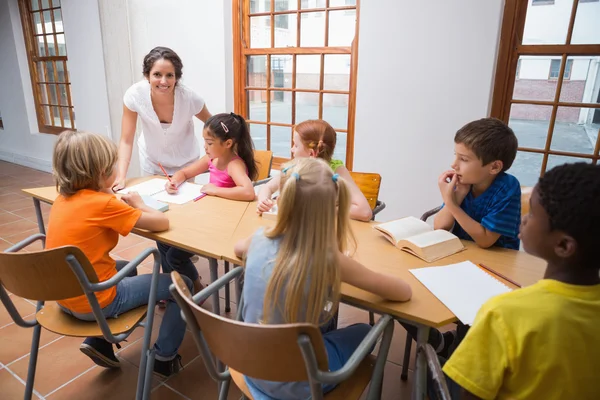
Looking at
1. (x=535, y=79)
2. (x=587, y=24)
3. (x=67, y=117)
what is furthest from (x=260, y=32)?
(x=67, y=117)

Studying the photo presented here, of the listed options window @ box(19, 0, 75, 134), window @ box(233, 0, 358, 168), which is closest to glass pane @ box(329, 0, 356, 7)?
window @ box(233, 0, 358, 168)

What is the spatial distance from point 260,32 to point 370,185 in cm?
241

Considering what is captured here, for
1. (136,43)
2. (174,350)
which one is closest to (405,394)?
(174,350)

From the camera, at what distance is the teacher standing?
2432mm

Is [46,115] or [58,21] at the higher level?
[58,21]

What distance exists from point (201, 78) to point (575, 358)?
4.09 meters

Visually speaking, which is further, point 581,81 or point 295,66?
point 295,66

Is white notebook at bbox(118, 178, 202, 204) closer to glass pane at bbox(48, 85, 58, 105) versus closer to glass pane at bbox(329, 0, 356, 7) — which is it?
glass pane at bbox(329, 0, 356, 7)

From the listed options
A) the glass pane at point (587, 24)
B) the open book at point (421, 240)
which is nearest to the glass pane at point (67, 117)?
the open book at point (421, 240)

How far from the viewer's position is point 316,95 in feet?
12.5

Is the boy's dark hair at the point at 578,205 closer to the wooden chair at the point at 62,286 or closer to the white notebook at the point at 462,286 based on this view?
the white notebook at the point at 462,286

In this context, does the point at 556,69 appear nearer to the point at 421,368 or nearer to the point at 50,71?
the point at 421,368

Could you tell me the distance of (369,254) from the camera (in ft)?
5.05

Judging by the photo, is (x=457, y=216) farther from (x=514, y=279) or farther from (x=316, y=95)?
(x=316, y=95)
